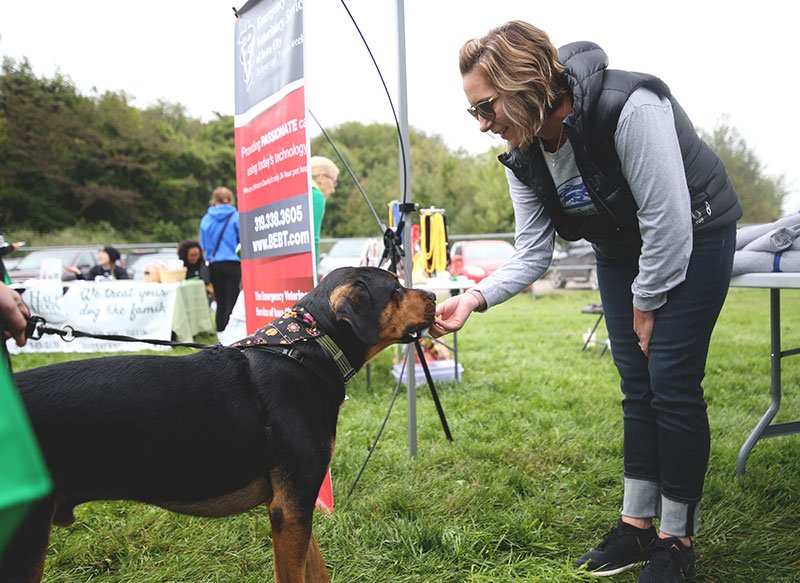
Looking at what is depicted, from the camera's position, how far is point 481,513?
2795 millimetres

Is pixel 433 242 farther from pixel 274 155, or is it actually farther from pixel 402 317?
pixel 402 317

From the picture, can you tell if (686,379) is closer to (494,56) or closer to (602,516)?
(602,516)

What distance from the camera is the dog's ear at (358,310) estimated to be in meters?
2.07

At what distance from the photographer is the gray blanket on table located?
8.45ft

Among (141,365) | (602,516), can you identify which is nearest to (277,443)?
(141,365)

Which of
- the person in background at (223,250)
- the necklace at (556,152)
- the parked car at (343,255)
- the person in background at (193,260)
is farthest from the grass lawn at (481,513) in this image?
the parked car at (343,255)

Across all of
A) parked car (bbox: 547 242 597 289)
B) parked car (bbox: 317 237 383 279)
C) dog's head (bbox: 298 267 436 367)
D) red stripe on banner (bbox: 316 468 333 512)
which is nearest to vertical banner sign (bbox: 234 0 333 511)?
red stripe on banner (bbox: 316 468 333 512)

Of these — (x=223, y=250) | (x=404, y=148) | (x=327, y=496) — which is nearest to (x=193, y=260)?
(x=223, y=250)

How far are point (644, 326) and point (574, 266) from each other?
1392 centimetres

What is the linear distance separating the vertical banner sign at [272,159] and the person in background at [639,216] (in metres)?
1.26

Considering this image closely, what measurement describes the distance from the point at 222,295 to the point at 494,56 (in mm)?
6538

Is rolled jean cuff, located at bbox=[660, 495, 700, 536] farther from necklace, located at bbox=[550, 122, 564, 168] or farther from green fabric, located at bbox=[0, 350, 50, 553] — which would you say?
green fabric, located at bbox=[0, 350, 50, 553]

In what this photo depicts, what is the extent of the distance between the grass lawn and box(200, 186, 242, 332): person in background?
12.3 feet

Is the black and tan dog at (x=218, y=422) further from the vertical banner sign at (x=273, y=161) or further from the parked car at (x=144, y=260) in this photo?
the parked car at (x=144, y=260)
